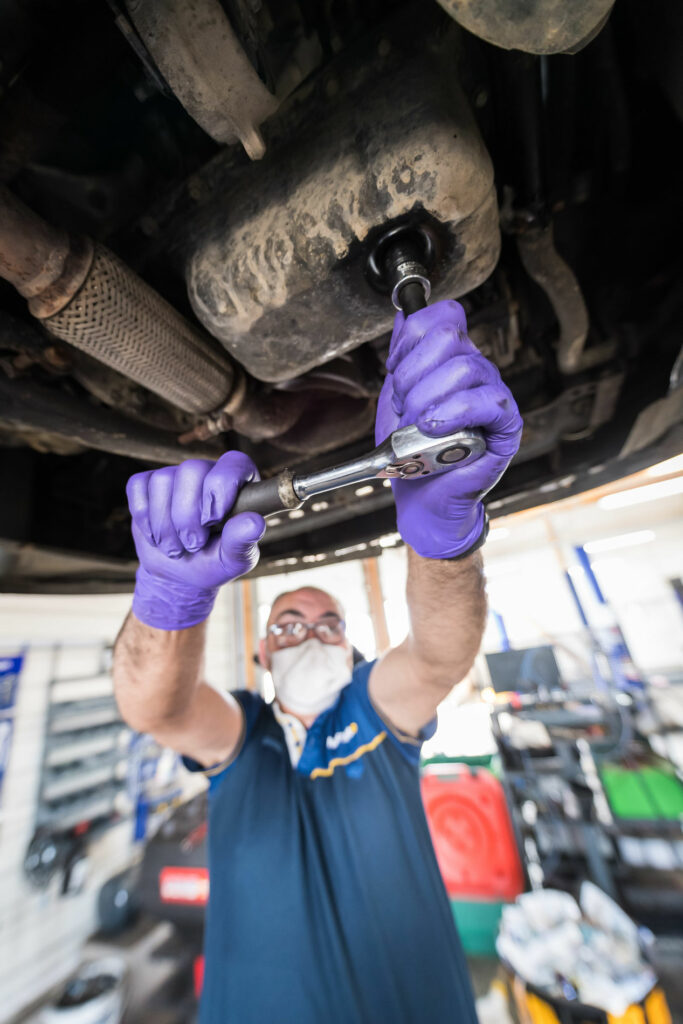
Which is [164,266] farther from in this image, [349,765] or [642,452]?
[349,765]

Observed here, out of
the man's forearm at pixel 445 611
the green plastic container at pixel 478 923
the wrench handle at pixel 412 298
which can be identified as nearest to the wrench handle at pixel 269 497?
the wrench handle at pixel 412 298

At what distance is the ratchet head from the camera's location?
1.44ft

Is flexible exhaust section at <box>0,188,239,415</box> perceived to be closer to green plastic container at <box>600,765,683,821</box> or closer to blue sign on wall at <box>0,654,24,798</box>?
blue sign on wall at <box>0,654,24,798</box>

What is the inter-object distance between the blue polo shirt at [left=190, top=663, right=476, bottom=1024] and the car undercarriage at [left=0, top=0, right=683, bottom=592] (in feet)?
3.18

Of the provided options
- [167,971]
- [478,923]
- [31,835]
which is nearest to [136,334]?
[478,923]

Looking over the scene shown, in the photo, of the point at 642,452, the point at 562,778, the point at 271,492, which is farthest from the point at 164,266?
the point at 562,778

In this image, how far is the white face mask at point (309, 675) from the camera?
1347 mm

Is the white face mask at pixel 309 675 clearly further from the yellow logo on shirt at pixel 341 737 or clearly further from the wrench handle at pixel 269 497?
the wrench handle at pixel 269 497

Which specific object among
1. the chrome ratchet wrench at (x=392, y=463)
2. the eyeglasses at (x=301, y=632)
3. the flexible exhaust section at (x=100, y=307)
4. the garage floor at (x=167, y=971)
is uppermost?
the flexible exhaust section at (x=100, y=307)

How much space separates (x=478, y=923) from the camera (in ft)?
7.03

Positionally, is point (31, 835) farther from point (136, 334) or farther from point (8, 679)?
point (136, 334)

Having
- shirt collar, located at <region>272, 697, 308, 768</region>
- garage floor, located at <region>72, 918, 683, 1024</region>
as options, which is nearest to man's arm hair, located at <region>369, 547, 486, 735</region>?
shirt collar, located at <region>272, 697, 308, 768</region>

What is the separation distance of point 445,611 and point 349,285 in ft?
2.28

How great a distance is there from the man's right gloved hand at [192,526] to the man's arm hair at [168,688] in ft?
0.83
